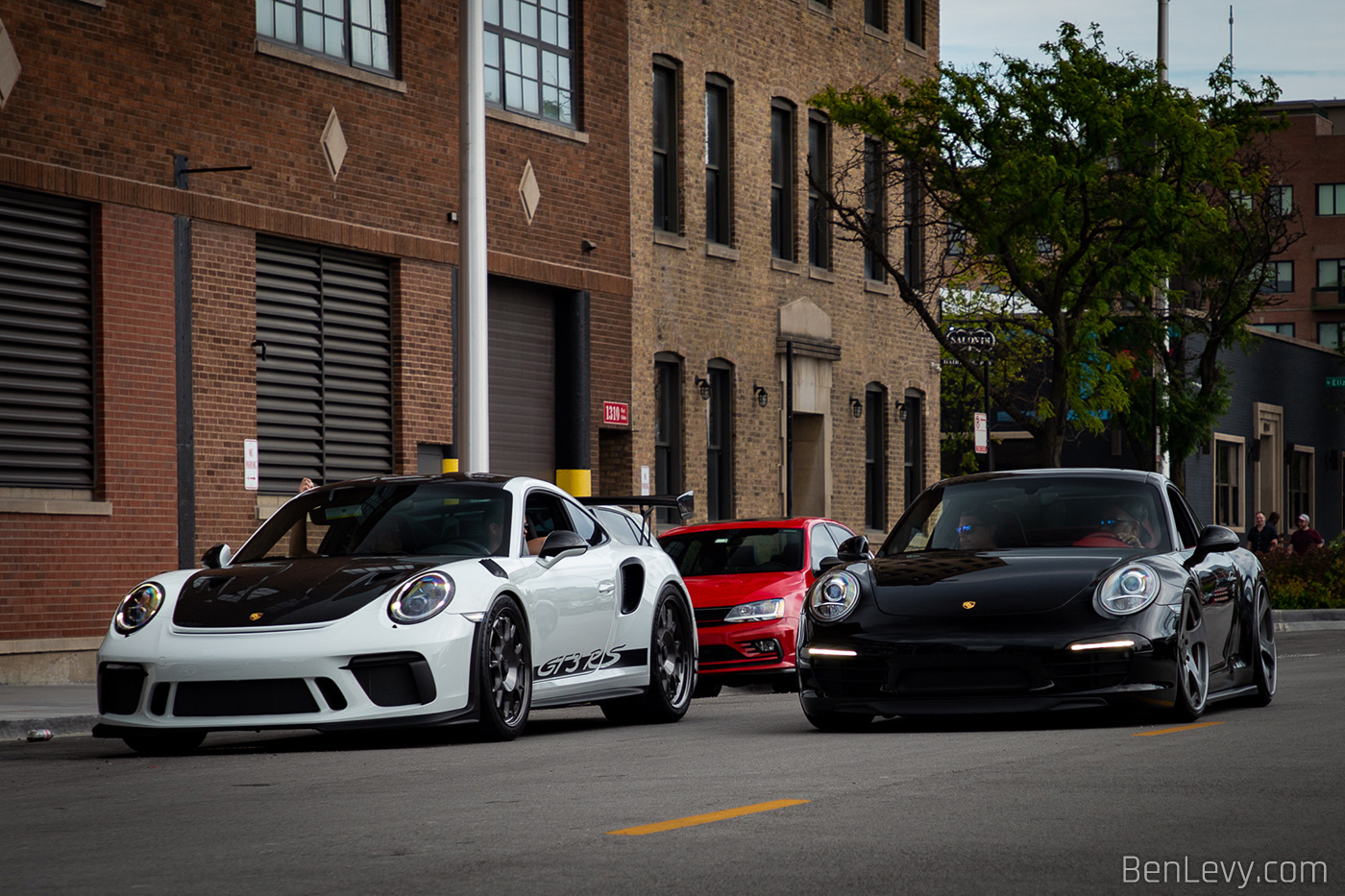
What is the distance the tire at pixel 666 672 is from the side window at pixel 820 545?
410 cm

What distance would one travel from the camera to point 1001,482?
1198 centimetres

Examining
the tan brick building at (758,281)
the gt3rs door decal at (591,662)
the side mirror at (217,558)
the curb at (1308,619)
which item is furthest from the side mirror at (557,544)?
the curb at (1308,619)

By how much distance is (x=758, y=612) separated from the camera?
16.0 m

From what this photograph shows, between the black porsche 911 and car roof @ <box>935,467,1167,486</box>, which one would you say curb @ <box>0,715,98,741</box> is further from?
car roof @ <box>935,467,1167,486</box>

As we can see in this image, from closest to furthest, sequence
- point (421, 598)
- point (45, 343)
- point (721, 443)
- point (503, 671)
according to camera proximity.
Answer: point (421, 598)
point (503, 671)
point (45, 343)
point (721, 443)

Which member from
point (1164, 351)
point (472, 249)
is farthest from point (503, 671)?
point (1164, 351)

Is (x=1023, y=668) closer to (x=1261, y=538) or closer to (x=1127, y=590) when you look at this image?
(x=1127, y=590)

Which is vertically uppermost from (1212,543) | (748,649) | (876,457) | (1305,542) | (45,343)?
(45,343)

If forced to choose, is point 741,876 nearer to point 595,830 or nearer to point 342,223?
point 595,830

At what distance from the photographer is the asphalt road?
18.9ft

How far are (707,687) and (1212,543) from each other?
626 centimetres

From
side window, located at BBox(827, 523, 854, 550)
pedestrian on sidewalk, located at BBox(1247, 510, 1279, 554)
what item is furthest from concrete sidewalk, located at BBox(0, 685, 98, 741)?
pedestrian on sidewalk, located at BBox(1247, 510, 1279, 554)

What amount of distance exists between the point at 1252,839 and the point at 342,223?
16023 millimetres

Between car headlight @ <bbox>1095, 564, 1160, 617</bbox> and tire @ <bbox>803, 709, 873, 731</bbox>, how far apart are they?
55.4 inches
